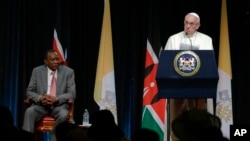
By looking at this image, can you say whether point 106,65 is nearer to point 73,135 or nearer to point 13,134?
point 73,135

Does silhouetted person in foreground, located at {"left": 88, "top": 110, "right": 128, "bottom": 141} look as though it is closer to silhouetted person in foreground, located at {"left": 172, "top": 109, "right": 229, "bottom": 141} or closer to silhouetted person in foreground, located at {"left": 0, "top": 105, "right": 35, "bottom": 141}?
silhouetted person in foreground, located at {"left": 0, "top": 105, "right": 35, "bottom": 141}

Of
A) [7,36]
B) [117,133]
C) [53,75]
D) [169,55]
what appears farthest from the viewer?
[7,36]

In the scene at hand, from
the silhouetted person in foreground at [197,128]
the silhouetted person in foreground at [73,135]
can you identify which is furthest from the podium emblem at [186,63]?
the silhouetted person in foreground at [197,128]

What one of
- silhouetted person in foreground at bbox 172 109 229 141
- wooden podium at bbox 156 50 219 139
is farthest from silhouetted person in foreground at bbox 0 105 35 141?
wooden podium at bbox 156 50 219 139

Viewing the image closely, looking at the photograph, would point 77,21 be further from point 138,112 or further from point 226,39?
point 226,39

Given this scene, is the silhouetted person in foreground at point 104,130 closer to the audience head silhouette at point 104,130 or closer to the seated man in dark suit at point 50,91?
the audience head silhouette at point 104,130

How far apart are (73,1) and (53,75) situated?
5.23 feet

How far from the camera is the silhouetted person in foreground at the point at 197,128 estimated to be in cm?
249

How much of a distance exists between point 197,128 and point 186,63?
12.4ft

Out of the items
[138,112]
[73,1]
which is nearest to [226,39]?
[138,112]

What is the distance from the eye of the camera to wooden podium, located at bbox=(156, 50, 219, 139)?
20.6ft

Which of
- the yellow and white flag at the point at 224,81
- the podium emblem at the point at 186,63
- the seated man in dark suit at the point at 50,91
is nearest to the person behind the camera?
the podium emblem at the point at 186,63

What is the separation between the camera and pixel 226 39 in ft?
28.1

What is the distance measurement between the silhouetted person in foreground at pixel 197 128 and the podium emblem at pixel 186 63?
3.67 m
